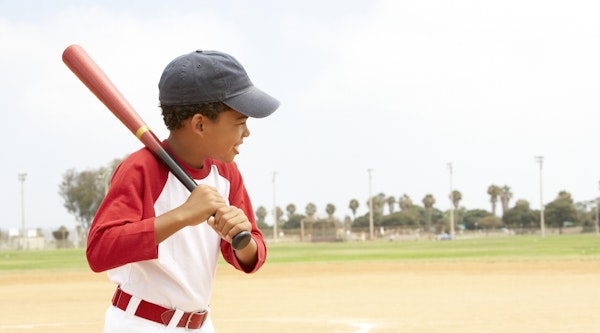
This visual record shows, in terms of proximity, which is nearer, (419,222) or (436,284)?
(436,284)

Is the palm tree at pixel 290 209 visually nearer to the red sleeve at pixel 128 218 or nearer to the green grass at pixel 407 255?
the green grass at pixel 407 255

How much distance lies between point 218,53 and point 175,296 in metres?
0.89

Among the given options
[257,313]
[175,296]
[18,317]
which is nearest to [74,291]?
[18,317]

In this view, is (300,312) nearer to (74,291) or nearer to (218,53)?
(74,291)

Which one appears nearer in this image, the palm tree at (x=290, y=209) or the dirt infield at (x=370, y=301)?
the dirt infield at (x=370, y=301)

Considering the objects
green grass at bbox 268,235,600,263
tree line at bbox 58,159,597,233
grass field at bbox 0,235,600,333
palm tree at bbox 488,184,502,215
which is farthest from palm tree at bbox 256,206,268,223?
grass field at bbox 0,235,600,333

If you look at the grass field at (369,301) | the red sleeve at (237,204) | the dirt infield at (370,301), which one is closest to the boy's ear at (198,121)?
the red sleeve at (237,204)

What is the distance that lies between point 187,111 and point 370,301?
36.2 ft

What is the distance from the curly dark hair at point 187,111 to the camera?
9.80 ft

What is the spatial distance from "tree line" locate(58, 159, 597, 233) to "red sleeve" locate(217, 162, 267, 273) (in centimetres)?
8795

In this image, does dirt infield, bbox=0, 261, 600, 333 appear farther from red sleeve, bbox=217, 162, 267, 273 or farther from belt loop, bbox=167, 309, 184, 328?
belt loop, bbox=167, 309, 184, 328

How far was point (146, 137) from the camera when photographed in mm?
3045

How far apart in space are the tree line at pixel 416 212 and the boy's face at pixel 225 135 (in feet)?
290

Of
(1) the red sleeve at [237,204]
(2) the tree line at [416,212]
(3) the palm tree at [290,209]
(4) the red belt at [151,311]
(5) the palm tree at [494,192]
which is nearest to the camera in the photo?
(4) the red belt at [151,311]
